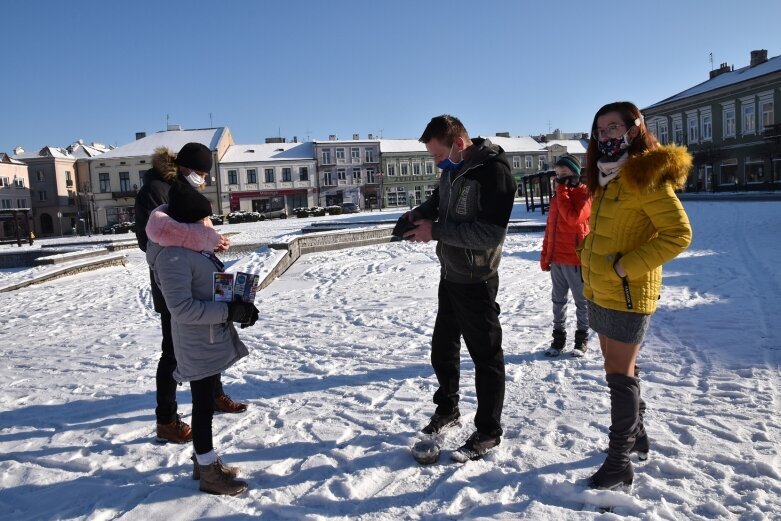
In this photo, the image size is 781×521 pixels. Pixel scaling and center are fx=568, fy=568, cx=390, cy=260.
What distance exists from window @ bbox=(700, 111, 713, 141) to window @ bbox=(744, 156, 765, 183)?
412 cm

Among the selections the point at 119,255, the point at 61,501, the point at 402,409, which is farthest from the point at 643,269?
the point at 119,255

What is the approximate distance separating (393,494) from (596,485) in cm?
106

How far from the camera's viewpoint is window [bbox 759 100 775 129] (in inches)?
1471

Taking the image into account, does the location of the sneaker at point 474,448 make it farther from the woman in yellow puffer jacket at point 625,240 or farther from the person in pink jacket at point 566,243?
the person in pink jacket at point 566,243

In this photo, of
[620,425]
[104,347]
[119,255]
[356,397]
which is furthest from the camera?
[119,255]

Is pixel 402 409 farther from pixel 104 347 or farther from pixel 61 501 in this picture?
pixel 104 347

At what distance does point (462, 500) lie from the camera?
2.93 m

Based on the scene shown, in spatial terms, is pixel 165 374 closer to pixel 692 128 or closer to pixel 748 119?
pixel 748 119

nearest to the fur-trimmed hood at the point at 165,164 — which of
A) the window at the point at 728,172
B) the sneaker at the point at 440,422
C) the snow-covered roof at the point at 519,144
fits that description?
the sneaker at the point at 440,422

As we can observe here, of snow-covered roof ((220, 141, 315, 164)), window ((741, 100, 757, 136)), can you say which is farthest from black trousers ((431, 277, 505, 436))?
snow-covered roof ((220, 141, 315, 164))

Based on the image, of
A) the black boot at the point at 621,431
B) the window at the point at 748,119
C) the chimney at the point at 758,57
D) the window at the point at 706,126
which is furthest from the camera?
the window at the point at 706,126

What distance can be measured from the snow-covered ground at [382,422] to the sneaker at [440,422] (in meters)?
0.11

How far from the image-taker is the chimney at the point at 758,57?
41.5m

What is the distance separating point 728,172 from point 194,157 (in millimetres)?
46093
